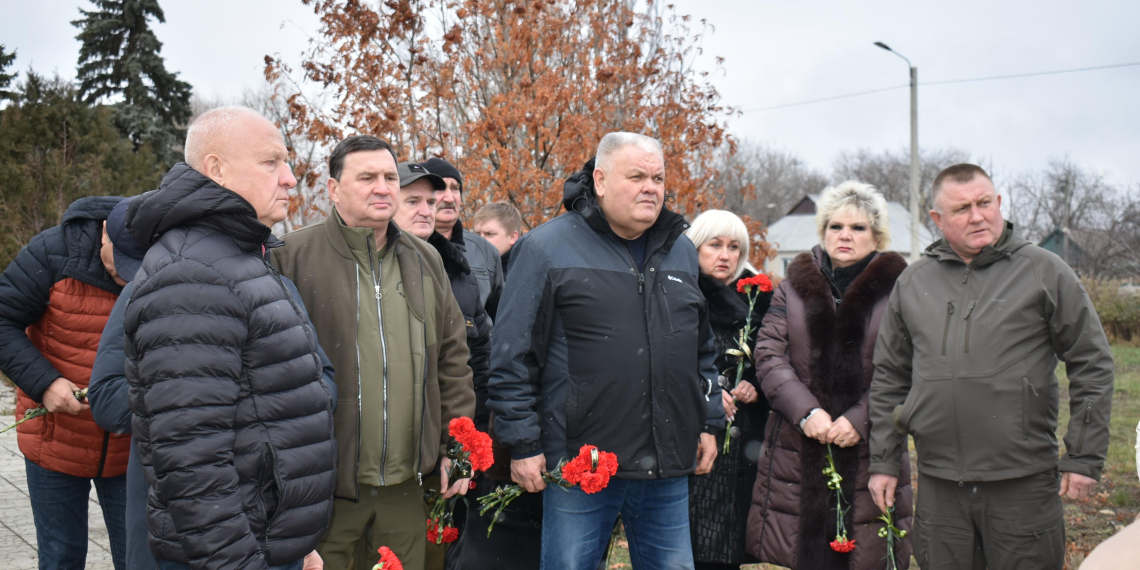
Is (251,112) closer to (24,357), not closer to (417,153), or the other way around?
(24,357)

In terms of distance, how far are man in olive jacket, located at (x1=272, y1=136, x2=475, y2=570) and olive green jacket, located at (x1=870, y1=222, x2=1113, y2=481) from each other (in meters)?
1.94

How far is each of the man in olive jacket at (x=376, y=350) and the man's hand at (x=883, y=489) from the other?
182cm

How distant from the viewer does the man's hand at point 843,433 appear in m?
3.62

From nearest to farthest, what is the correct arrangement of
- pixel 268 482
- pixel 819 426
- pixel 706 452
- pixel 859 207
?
1. pixel 268 482
2. pixel 706 452
3. pixel 819 426
4. pixel 859 207

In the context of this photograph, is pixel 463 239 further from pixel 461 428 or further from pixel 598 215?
pixel 461 428

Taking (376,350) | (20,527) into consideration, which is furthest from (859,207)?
(20,527)

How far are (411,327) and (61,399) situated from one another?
148cm

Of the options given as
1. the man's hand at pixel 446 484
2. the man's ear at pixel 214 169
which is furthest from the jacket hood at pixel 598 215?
the man's ear at pixel 214 169

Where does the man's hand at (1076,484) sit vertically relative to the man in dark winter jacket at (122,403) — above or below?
below

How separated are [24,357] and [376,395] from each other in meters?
1.53

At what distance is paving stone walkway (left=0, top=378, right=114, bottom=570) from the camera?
4.68 m

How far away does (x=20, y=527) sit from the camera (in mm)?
5352

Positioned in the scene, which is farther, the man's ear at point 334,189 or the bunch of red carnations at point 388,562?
the man's ear at point 334,189

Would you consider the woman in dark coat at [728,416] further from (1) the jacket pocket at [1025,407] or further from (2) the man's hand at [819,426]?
(1) the jacket pocket at [1025,407]
